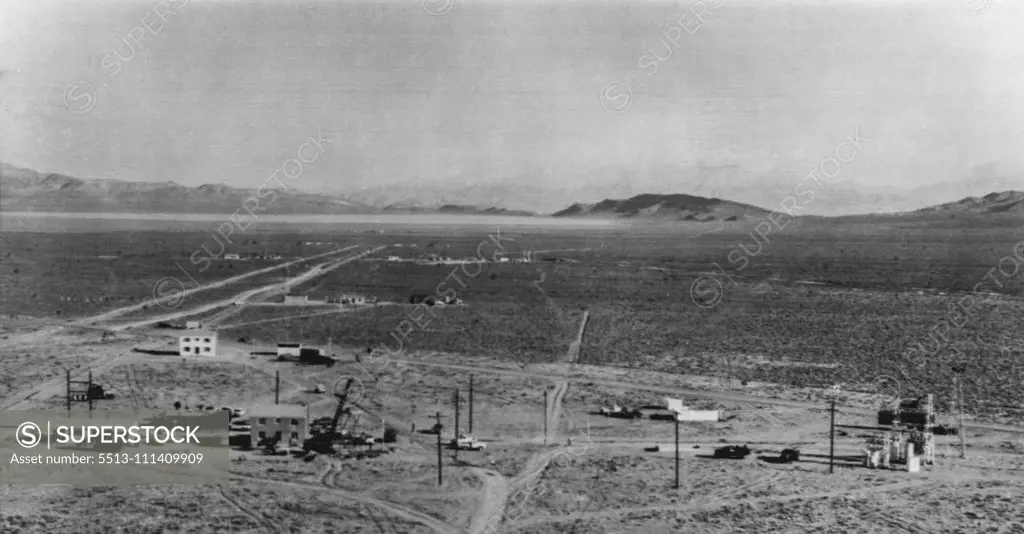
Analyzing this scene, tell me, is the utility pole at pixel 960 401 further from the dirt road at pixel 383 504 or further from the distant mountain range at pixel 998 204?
the distant mountain range at pixel 998 204

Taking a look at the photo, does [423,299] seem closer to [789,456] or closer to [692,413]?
[692,413]

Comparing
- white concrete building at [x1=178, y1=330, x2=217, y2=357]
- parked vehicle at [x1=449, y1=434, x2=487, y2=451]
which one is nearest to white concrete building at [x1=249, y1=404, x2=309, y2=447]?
parked vehicle at [x1=449, y1=434, x2=487, y2=451]

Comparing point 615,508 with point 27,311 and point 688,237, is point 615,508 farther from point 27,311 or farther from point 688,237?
point 688,237

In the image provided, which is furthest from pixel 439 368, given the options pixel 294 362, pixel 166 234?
pixel 166 234

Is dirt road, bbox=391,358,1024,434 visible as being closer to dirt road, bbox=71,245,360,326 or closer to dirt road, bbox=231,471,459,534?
dirt road, bbox=231,471,459,534

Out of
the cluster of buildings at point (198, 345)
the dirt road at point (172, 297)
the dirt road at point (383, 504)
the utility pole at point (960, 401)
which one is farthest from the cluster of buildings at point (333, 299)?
the dirt road at point (383, 504)
